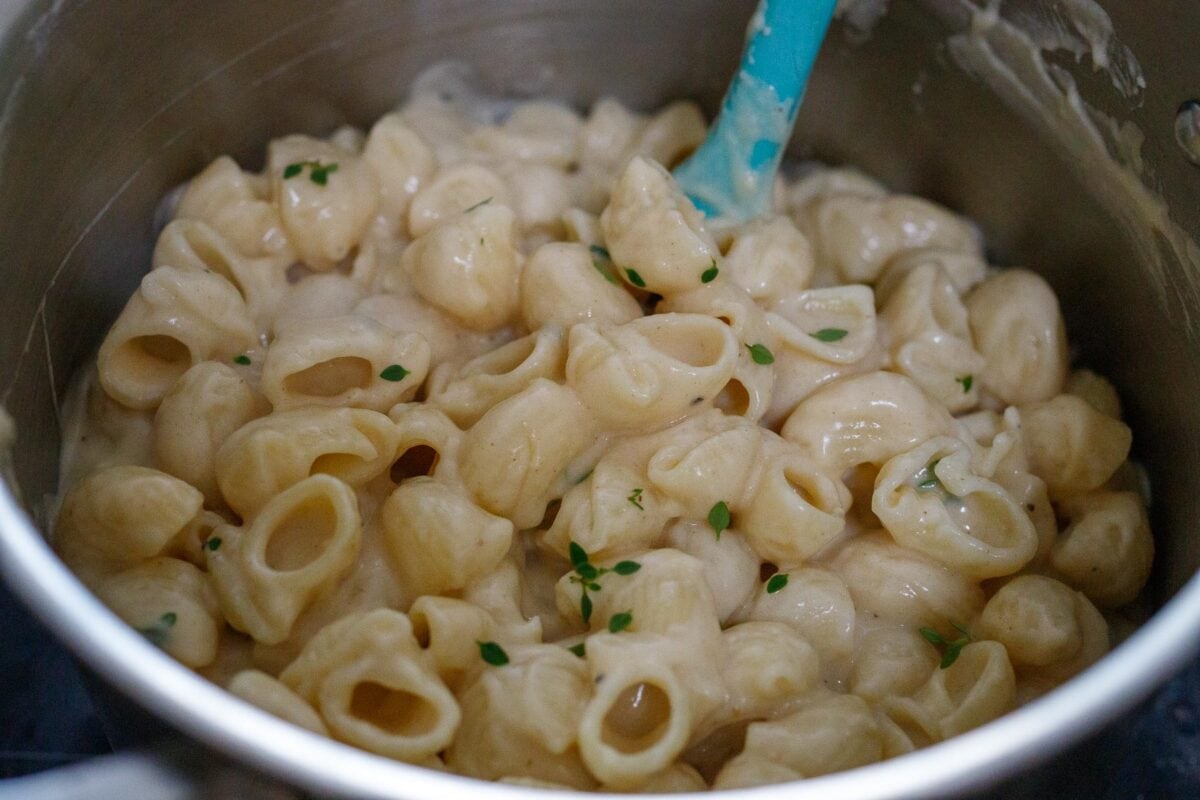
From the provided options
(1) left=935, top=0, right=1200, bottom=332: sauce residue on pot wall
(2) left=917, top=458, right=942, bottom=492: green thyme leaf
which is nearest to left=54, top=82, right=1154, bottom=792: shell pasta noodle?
(2) left=917, top=458, right=942, bottom=492: green thyme leaf

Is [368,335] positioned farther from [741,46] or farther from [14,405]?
[741,46]

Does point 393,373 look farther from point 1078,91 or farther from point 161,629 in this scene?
point 1078,91

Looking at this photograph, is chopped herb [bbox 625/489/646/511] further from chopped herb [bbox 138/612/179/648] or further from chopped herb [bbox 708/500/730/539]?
chopped herb [bbox 138/612/179/648]

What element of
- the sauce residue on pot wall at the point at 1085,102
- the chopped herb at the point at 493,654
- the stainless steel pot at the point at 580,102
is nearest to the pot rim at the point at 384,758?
the stainless steel pot at the point at 580,102

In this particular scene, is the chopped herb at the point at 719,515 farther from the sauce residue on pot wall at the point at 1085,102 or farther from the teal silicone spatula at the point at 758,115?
the sauce residue on pot wall at the point at 1085,102

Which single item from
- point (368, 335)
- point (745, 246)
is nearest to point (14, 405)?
point (368, 335)
